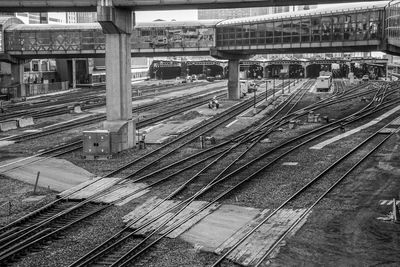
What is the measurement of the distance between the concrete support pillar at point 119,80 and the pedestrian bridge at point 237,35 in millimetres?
24272

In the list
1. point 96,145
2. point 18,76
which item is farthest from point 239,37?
point 96,145

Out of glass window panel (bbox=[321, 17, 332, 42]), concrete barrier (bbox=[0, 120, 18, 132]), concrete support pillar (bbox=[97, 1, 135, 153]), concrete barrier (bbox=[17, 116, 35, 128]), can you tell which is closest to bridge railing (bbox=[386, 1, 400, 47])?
glass window panel (bbox=[321, 17, 332, 42])

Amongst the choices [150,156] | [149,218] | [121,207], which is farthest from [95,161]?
[149,218]

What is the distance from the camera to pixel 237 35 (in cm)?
6969

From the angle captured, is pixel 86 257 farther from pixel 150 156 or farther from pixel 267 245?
pixel 150 156

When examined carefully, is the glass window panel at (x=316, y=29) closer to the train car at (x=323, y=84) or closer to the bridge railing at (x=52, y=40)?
the train car at (x=323, y=84)

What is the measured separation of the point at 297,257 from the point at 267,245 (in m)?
1.16

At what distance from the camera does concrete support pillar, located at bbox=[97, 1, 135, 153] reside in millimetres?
32812

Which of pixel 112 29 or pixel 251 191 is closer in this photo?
pixel 251 191

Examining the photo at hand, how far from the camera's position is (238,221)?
19031 mm

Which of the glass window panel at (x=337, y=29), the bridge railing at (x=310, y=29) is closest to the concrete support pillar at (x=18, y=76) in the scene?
the bridge railing at (x=310, y=29)

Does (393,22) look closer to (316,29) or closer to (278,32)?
(316,29)

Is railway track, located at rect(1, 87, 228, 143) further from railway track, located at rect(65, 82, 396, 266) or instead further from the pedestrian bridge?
railway track, located at rect(65, 82, 396, 266)

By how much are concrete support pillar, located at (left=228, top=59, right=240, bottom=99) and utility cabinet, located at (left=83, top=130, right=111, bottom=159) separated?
133ft
